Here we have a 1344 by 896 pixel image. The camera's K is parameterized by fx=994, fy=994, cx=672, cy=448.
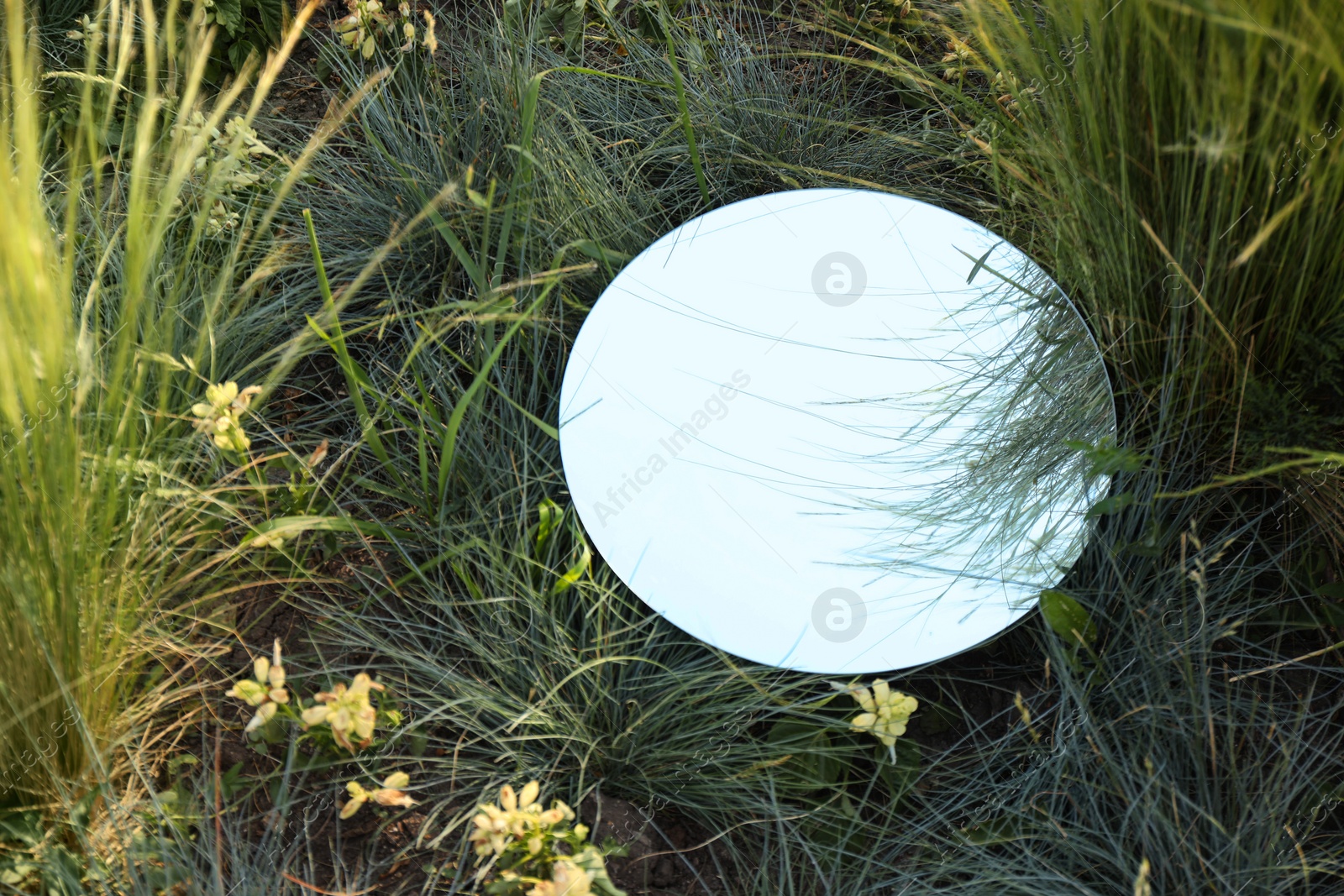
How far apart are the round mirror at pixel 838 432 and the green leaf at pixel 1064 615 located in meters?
0.05

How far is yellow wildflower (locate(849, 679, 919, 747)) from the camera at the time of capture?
1414 millimetres

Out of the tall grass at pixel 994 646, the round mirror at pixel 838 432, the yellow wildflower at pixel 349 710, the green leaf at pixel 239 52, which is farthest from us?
the green leaf at pixel 239 52

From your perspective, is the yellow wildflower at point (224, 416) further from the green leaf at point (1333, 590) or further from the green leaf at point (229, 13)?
the green leaf at point (1333, 590)

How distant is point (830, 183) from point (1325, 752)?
1.40m

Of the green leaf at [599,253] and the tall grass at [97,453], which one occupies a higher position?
the green leaf at [599,253]

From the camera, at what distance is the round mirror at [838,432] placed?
1.59 meters

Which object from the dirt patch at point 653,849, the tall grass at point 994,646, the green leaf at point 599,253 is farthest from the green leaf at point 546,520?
the green leaf at point 599,253

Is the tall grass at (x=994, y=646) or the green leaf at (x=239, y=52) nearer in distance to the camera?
the tall grass at (x=994, y=646)

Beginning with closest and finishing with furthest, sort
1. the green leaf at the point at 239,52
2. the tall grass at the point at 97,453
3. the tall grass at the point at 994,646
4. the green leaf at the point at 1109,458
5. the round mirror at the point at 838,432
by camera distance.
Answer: the tall grass at the point at 97,453, the tall grass at the point at 994,646, the green leaf at the point at 1109,458, the round mirror at the point at 838,432, the green leaf at the point at 239,52

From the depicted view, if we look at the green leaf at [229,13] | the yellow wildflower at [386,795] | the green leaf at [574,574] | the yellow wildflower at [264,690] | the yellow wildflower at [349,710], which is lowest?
the yellow wildflower at [386,795]

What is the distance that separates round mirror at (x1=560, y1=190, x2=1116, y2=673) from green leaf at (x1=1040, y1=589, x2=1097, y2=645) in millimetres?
50

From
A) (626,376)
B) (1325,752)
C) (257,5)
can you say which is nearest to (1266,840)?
(1325,752)

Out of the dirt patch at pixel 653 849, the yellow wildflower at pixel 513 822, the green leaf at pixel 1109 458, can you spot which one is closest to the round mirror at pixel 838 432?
the green leaf at pixel 1109 458

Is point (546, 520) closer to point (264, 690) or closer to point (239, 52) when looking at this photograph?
point (264, 690)
